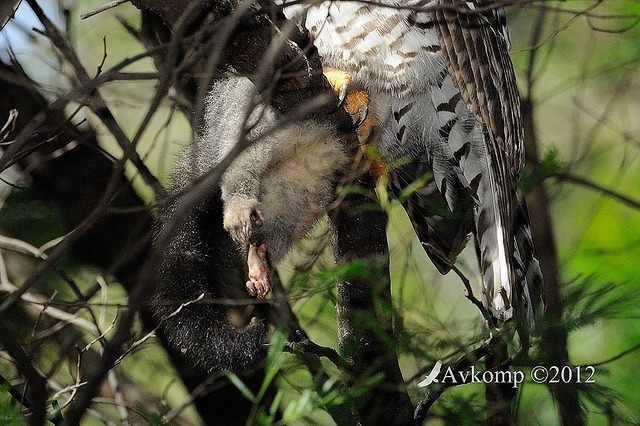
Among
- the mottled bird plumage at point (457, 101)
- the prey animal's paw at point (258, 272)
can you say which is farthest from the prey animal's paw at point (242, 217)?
the mottled bird plumage at point (457, 101)

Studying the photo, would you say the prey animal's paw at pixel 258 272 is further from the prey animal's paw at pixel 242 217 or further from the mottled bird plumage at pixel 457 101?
the mottled bird plumage at pixel 457 101

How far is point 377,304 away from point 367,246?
19 cm

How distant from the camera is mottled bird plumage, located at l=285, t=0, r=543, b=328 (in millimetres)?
2367

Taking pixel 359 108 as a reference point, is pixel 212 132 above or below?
below

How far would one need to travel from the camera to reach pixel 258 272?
1.89 metres

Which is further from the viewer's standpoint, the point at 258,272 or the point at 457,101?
the point at 457,101

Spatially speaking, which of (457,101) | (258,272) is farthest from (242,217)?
(457,101)

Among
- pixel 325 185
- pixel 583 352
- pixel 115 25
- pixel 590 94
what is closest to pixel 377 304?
pixel 325 185

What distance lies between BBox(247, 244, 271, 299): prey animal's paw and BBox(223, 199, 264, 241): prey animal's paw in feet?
0.14

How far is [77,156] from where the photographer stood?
2668mm

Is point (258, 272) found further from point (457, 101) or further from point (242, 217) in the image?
point (457, 101)

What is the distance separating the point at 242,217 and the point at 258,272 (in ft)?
0.54

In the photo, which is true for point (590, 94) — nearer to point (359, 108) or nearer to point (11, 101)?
point (359, 108)

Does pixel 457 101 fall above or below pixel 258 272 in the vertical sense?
above
